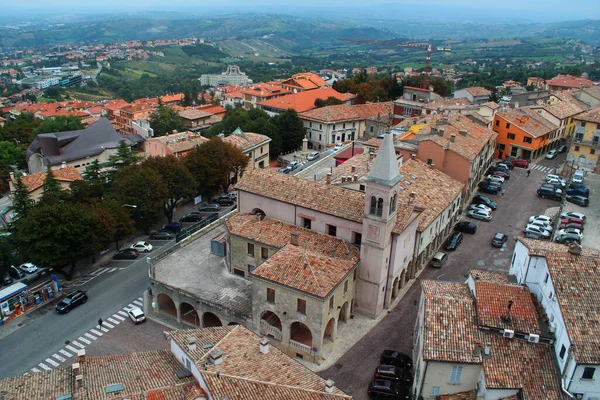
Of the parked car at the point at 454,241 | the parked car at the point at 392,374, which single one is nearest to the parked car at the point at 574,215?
the parked car at the point at 454,241

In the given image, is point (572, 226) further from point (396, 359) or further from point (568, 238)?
point (396, 359)

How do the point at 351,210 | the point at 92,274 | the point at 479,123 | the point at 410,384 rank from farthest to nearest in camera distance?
the point at 479,123 < the point at 92,274 < the point at 351,210 < the point at 410,384

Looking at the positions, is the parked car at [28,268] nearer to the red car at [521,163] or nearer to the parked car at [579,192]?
the parked car at [579,192]

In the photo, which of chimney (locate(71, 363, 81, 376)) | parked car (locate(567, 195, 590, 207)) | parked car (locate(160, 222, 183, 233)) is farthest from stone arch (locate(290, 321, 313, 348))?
parked car (locate(567, 195, 590, 207))

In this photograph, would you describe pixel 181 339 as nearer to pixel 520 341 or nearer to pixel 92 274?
pixel 520 341

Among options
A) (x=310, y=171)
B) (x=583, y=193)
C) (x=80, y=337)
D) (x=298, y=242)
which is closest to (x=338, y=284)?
(x=298, y=242)

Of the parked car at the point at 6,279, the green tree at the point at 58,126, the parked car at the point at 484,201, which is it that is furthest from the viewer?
the green tree at the point at 58,126

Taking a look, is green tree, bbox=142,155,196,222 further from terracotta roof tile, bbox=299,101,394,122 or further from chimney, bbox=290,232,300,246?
terracotta roof tile, bbox=299,101,394,122
